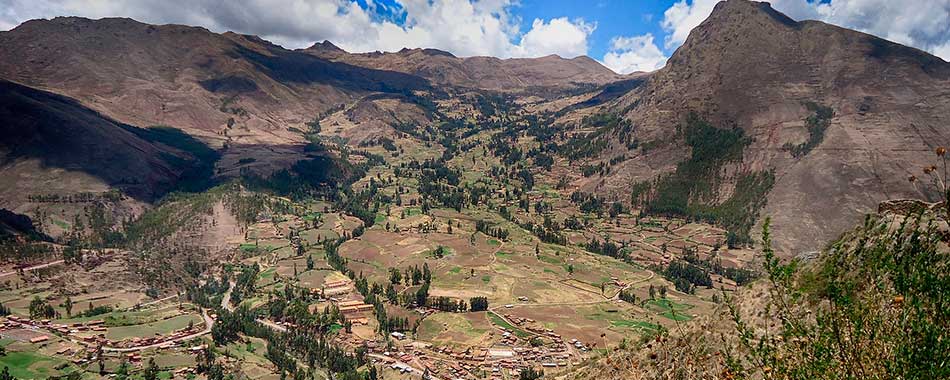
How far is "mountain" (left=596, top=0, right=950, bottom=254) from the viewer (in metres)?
121

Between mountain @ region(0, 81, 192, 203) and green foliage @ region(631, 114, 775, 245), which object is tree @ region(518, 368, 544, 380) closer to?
green foliage @ region(631, 114, 775, 245)

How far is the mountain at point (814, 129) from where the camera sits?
120750 millimetres

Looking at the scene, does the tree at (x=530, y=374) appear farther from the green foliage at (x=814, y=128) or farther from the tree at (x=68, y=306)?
the green foliage at (x=814, y=128)

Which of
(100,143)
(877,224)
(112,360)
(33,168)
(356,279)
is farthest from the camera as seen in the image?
(100,143)

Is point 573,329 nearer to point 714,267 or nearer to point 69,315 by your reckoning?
point 714,267

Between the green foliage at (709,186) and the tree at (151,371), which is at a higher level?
the green foliage at (709,186)

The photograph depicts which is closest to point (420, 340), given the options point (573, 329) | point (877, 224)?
point (573, 329)

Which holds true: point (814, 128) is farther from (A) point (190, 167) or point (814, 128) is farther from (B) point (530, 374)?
(A) point (190, 167)

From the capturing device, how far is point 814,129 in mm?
149625

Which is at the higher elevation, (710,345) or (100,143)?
(100,143)

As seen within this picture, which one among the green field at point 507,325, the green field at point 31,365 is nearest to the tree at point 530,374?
the green field at point 507,325

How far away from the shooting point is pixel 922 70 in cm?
15538

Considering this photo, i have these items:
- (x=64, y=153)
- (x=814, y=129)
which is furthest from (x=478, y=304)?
(x=64, y=153)

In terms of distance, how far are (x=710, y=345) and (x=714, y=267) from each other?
10975 cm
